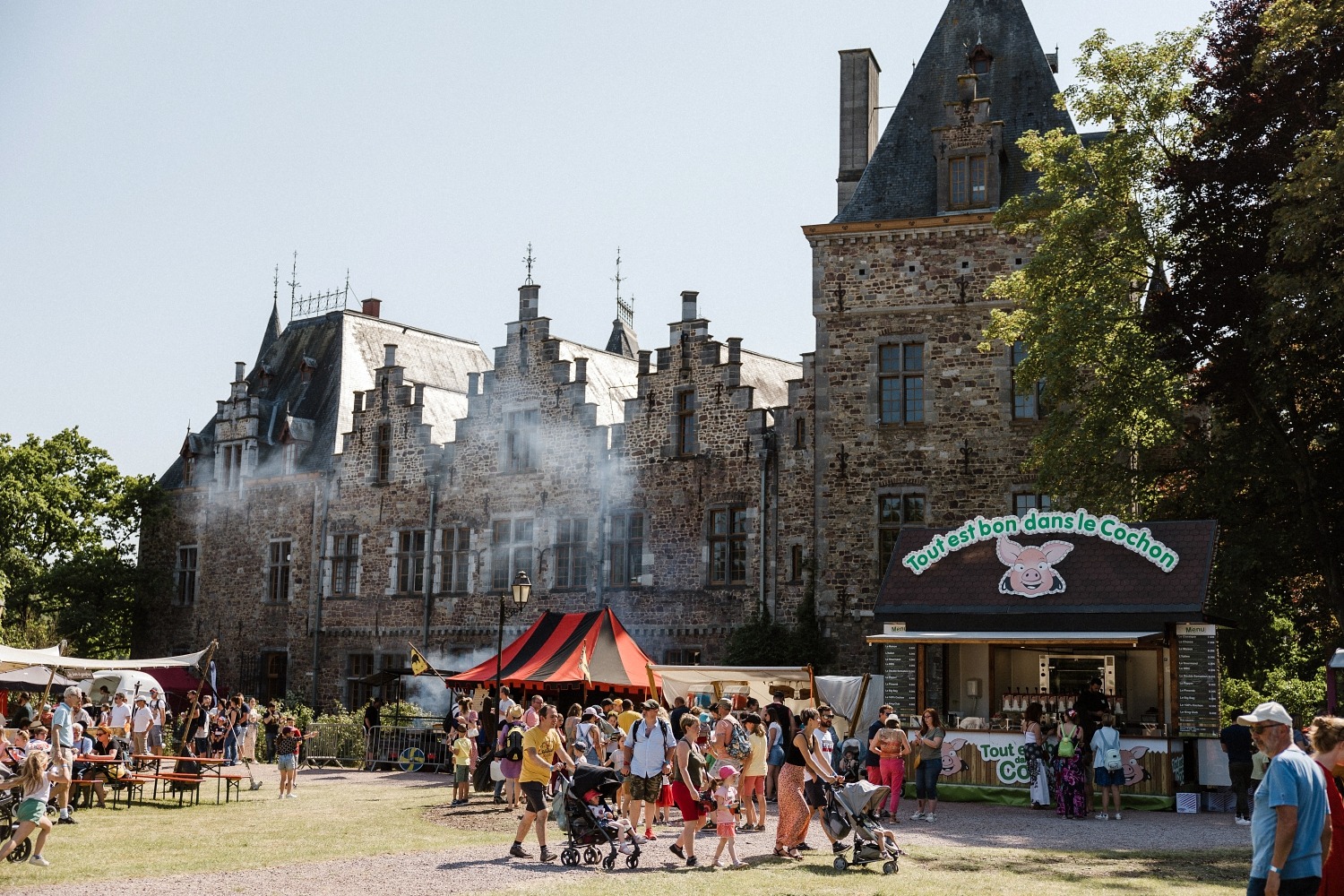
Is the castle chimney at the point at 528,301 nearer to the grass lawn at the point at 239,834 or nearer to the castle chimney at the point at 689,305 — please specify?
the castle chimney at the point at 689,305

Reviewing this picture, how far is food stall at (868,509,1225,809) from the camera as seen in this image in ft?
64.2

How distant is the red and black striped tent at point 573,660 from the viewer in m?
24.3

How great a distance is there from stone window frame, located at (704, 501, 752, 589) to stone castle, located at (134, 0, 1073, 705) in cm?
5

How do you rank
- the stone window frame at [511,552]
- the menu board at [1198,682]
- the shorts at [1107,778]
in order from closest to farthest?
1. the shorts at [1107,778]
2. the menu board at [1198,682]
3. the stone window frame at [511,552]

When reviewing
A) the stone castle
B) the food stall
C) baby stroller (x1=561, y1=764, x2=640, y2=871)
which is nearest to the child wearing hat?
baby stroller (x1=561, y1=764, x2=640, y2=871)

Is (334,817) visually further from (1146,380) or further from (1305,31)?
(1305,31)

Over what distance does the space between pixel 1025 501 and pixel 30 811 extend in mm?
19515

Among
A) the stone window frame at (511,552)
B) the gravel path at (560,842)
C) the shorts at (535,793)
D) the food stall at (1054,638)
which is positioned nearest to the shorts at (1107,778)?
the gravel path at (560,842)

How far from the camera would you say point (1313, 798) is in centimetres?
696

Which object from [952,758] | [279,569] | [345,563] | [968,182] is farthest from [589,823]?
[279,569]

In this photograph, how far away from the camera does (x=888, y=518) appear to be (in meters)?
27.9

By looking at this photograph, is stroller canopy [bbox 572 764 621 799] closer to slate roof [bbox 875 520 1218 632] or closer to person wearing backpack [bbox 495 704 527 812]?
person wearing backpack [bbox 495 704 527 812]

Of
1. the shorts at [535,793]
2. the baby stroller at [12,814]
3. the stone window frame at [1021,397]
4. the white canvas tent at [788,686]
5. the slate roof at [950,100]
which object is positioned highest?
the slate roof at [950,100]

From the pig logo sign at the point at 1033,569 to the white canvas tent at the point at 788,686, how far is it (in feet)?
9.81
